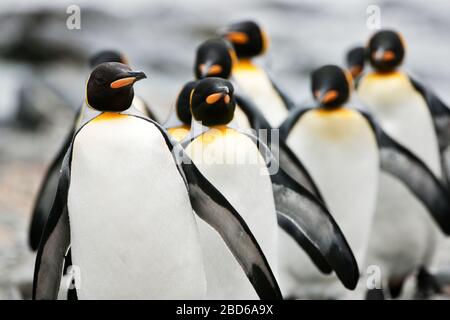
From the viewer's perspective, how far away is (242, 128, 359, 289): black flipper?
2691mm

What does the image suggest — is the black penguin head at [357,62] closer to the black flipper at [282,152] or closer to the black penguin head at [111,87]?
the black flipper at [282,152]

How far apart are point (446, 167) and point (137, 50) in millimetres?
5880

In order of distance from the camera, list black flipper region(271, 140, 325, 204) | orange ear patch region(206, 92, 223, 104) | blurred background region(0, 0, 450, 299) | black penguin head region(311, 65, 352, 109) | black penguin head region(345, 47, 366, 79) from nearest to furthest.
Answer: orange ear patch region(206, 92, 223, 104)
black flipper region(271, 140, 325, 204)
black penguin head region(311, 65, 352, 109)
black penguin head region(345, 47, 366, 79)
blurred background region(0, 0, 450, 299)

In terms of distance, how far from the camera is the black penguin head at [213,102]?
7.79 feet

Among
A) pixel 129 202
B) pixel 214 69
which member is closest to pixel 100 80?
pixel 129 202

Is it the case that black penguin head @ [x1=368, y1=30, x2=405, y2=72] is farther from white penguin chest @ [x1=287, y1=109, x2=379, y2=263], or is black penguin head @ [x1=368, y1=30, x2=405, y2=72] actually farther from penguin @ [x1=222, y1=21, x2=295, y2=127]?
white penguin chest @ [x1=287, y1=109, x2=379, y2=263]

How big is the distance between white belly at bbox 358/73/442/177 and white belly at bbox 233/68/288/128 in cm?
36

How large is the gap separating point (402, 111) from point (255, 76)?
2.11 ft

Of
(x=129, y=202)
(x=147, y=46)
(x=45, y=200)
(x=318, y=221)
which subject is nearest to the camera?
(x=129, y=202)

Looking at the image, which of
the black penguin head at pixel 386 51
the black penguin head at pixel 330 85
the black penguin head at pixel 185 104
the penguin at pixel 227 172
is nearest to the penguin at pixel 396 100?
the black penguin head at pixel 386 51

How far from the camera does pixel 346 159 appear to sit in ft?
10.8

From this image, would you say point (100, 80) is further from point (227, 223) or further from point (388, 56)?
point (388, 56)

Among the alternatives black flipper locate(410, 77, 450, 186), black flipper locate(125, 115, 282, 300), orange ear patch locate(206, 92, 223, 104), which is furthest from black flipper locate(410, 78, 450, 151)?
black flipper locate(125, 115, 282, 300)

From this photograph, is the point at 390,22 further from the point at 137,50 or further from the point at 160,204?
the point at 160,204
